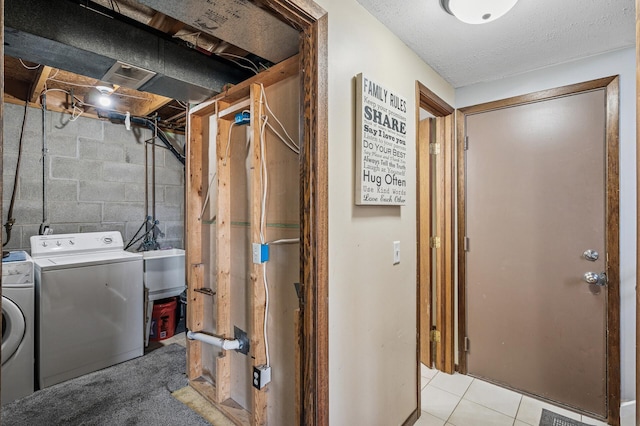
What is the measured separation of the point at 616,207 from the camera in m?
2.01

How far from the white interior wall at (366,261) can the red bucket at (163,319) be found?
247 centimetres

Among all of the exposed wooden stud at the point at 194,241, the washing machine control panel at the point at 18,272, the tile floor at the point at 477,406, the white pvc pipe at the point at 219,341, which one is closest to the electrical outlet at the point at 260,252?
the white pvc pipe at the point at 219,341

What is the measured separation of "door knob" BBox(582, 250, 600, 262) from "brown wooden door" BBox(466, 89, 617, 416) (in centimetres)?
2

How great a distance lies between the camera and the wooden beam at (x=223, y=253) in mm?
2156

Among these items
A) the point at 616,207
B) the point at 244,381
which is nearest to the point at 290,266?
the point at 244,381

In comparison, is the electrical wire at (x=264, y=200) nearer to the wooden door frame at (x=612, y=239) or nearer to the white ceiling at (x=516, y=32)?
the white ceiling at (x=516, y=32)

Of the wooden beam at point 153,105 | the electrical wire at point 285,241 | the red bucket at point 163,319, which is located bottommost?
the red bucket at point 163,319

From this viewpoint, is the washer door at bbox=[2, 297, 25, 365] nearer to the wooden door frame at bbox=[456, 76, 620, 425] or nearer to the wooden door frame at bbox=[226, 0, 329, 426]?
the wooden door frame at bbox=[226, 0, 329, 426]

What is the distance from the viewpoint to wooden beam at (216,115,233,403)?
7.07 feet

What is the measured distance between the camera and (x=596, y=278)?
209 centimetres

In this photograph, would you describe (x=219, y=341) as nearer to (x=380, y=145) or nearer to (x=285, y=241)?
(x=285, y=241)

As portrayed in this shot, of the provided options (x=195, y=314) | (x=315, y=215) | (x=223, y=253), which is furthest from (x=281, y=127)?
(x=195, y=314)

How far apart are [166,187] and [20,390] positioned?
2.22 metres

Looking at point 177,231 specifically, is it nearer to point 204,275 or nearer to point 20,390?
point 204,275
